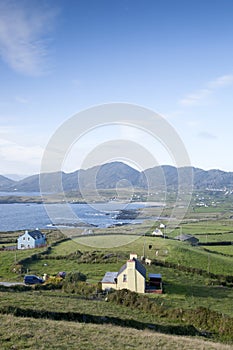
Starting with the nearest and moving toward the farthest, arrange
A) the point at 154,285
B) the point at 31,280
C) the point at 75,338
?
the point at 75,338 < the point at 154,285 < the point at 31,280

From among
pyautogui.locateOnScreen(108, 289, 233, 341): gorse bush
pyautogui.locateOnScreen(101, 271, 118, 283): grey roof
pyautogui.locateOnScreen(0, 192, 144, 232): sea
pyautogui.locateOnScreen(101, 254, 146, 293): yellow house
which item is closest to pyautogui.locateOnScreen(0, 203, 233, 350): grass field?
pyautogui.locateOnScreen(108, 289, 233, 341): gorse bush

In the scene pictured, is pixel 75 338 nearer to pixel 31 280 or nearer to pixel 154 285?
pixel 154 285

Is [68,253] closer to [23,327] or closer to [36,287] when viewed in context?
[36,287]

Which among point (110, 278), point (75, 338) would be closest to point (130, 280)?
point (110, 278)

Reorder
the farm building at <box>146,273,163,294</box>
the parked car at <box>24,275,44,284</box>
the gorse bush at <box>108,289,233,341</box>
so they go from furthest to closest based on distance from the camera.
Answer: the parked car at <box>24,275,44,284</box> < the farm building at <box>146,273,163,294</box> < the gorse bush at <box>108,289,233,341</box>

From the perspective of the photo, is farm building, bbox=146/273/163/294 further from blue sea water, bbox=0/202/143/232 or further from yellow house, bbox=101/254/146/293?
blue sea water, bbox=0/202/143/232

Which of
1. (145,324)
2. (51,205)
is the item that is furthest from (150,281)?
(51,205)
